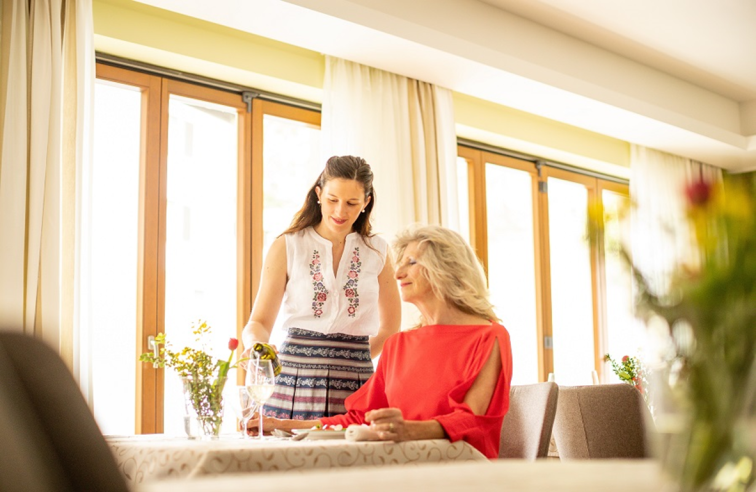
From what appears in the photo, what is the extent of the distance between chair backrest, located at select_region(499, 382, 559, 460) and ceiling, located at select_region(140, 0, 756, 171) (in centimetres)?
243

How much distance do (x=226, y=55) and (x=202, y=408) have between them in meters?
2.94

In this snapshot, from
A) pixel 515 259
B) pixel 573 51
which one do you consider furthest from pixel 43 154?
pixel 515 259

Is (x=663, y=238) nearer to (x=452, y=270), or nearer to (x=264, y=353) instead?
(x=264, y=353)

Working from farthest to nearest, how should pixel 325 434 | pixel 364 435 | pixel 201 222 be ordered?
1. pixel 201 222
2. pixel 325 434
3. pixel 364 435

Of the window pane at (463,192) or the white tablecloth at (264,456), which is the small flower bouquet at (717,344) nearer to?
the white tablecloth at (264,456)

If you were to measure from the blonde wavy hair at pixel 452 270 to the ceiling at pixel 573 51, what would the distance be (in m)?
1.99

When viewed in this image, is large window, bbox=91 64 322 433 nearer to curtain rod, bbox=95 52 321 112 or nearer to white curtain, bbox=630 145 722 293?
curtain rod, bbox=95 52 321 112

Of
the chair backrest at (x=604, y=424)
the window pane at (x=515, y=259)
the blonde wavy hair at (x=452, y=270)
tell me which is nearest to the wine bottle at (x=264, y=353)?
the blonde wavy hair at (x=452, y=270)

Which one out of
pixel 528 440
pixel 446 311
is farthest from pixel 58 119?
pixel 528 440

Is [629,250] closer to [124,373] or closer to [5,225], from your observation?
[5,225]

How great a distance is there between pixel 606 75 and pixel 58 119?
12.6 feet

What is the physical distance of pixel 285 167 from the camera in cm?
505

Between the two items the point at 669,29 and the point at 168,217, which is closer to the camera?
the point at 168,217

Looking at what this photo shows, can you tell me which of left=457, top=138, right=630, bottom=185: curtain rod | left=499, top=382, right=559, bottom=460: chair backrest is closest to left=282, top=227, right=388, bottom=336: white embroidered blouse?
left=499, top=382, right=559, bottom=460: chair backrest
